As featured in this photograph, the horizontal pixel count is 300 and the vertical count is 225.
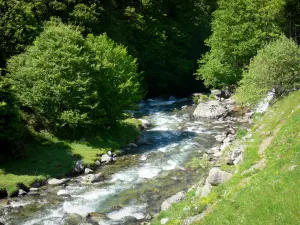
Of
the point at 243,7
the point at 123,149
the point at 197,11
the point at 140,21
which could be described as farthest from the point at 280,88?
the point at 197,11

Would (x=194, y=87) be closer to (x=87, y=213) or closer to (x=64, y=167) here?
(x=64, y=167)

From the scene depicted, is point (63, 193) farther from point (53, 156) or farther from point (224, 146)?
point (224, 146)

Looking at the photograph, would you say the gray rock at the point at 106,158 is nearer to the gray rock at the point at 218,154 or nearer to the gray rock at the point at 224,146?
the gray rock at the point at 218,154

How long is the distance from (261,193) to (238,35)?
2191 inches

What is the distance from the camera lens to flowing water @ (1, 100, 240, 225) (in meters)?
27.7

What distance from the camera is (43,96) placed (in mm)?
40906

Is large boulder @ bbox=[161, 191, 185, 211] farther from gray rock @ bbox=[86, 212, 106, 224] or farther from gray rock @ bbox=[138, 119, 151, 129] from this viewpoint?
gray rock @ bbox=[138, 119, 151, 129]

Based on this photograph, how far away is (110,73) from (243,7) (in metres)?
38.0

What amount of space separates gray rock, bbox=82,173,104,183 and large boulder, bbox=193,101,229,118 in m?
28.6

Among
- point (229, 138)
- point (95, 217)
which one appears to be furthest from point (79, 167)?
point (229, 138)

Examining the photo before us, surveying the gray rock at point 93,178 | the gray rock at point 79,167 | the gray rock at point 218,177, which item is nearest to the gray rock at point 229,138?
the gray rock at point 93,178

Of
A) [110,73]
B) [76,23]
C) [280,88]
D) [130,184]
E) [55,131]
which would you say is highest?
[76,23]

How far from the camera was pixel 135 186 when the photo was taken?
33.2 m

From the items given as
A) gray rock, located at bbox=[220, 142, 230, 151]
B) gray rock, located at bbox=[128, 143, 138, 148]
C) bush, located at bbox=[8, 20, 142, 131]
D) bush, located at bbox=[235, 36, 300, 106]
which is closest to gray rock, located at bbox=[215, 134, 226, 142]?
gray rock, located at bbox=[220, 142, 230, 151]
